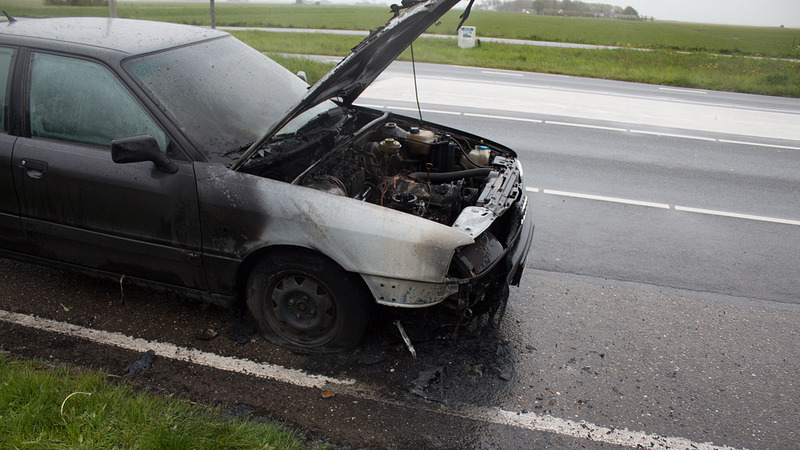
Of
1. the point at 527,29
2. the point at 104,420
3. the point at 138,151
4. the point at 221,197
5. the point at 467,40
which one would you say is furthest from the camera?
the point at 527,29

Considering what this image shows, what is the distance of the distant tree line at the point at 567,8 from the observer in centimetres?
8760

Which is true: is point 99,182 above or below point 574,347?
above

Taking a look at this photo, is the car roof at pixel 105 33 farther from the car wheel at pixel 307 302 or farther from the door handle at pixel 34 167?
the car wheel at pixel 307 302

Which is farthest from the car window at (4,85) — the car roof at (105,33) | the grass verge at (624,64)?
the grass verge at (624,64)

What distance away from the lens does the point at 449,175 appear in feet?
12.3

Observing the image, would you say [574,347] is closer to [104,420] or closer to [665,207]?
[104,420]

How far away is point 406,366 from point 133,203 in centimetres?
184

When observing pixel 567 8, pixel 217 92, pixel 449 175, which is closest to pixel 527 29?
pixel 449 175

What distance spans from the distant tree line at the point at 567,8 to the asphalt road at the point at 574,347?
86.9m

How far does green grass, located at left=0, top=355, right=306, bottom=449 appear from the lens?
7.98 feet

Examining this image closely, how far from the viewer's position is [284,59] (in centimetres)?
1377

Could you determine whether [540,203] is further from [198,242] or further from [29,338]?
[29,338]

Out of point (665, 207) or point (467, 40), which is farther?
point (467, 40)

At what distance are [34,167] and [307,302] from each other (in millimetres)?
1818
